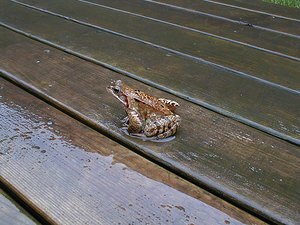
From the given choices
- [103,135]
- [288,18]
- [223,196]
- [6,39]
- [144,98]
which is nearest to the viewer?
[223,196]

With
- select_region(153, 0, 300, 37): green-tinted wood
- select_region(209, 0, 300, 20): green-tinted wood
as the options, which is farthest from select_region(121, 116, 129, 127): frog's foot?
select_region(209, 0, 300, 20): green-tinted wood

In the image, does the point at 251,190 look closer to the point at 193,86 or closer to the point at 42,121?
the point at 193,86

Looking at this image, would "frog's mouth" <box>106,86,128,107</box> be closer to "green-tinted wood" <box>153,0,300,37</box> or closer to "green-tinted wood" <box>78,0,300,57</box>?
"green-tinted wood" <box>78,0,300,57</box>

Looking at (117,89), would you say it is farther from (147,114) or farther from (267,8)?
(267,8)

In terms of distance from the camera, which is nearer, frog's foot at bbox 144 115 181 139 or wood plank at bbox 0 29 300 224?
wood plank at bbox 0 29 300 224

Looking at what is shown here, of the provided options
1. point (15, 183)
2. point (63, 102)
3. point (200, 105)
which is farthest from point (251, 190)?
point (63, 102)
